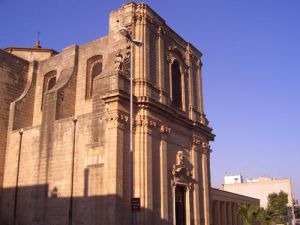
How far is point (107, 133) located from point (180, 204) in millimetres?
7026

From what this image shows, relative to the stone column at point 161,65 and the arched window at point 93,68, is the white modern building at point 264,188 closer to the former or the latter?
the stone column at point 161,65

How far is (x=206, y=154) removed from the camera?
86.8ft

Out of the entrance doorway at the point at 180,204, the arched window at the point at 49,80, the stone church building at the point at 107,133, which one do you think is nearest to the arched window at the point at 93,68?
the stone church building at the point at 107,133

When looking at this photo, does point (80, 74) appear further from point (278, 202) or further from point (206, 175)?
point (278, 202)

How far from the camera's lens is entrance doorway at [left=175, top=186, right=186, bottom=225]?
22339 millimetres

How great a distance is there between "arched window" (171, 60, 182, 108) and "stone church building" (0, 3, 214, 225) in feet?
0.25

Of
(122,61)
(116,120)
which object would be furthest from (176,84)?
(116,120)

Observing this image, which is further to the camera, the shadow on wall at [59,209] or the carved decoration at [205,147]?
the carved decoration at [205,147]

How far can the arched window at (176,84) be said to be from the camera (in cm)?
2475

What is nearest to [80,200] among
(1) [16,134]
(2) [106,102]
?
(2) [106,102]

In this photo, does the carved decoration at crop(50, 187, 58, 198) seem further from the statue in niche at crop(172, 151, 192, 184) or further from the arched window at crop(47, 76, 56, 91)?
the arched window at crop(47, 76, 56, 91)

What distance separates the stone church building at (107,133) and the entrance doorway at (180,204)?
2.3 inches

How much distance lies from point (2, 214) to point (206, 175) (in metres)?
12.6

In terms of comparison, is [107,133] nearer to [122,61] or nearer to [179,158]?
[122,61]
